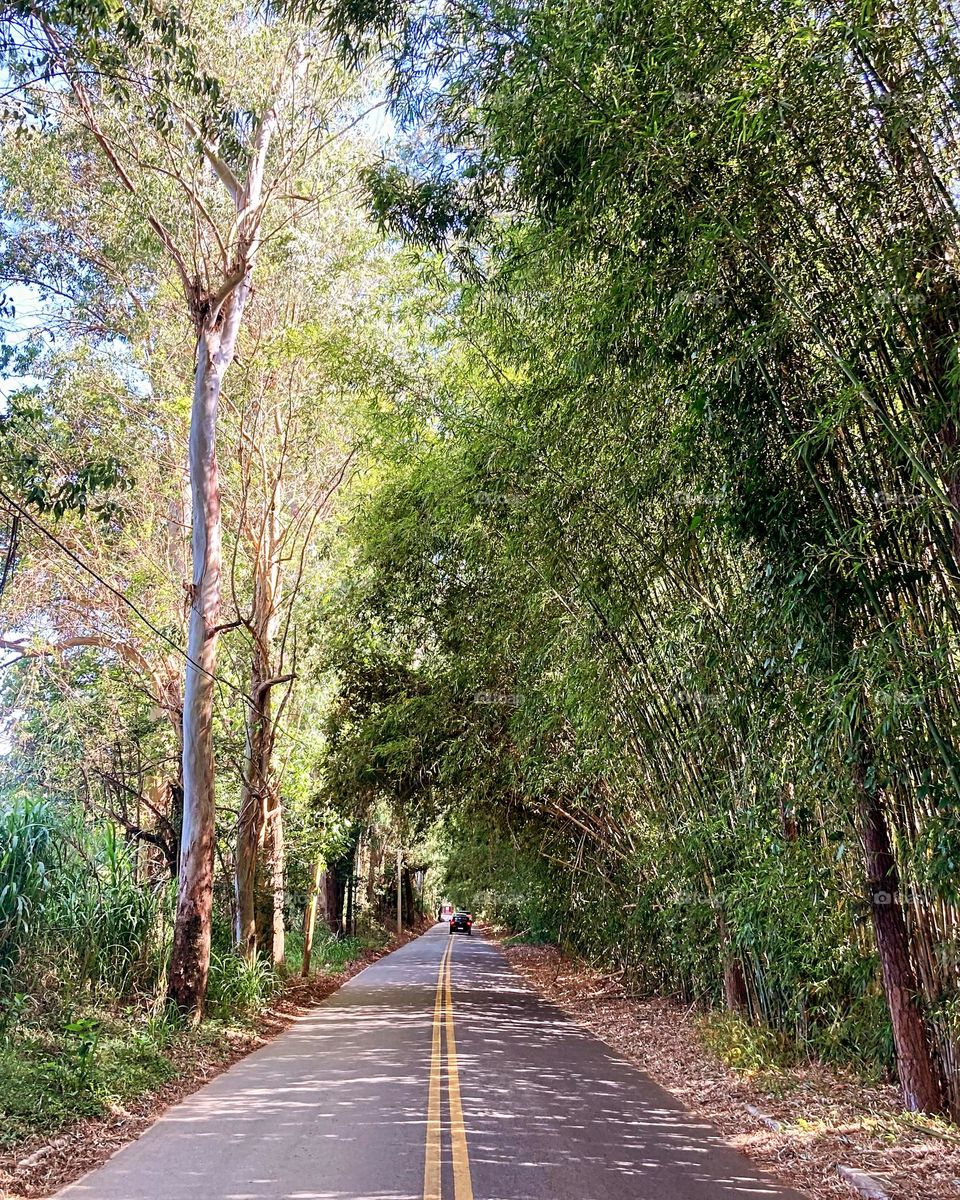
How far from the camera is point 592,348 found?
251 inches

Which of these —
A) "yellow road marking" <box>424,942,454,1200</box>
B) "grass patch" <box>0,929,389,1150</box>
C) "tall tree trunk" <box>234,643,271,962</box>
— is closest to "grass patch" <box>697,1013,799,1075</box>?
"yellow road marking" <box>424,942,454,1200</box>

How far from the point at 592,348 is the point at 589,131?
1.51 meters

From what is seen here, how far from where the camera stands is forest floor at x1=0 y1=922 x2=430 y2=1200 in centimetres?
528

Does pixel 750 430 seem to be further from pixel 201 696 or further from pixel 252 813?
pixel 252 813

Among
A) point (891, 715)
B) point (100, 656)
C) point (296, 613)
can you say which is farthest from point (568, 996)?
point (891, 715)

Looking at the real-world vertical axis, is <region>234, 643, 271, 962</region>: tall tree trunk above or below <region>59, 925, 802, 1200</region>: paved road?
above

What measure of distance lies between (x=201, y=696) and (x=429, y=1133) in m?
5.69

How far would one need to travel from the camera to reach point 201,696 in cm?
1030

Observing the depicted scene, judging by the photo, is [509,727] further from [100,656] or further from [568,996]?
[100,656]

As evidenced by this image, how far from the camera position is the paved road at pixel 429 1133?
191 inches

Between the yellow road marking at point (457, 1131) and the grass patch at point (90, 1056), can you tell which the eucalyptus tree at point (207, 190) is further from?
the yellow road marking at point (457, 1131)

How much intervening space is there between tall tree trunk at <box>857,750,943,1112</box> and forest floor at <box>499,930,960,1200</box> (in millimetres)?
244

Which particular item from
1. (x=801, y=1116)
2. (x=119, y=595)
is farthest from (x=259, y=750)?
(x=801, y=1116)

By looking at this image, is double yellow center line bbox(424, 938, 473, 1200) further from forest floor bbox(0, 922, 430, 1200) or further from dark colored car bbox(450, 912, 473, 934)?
dark colored car bbox(450, 912, 473, 934)
